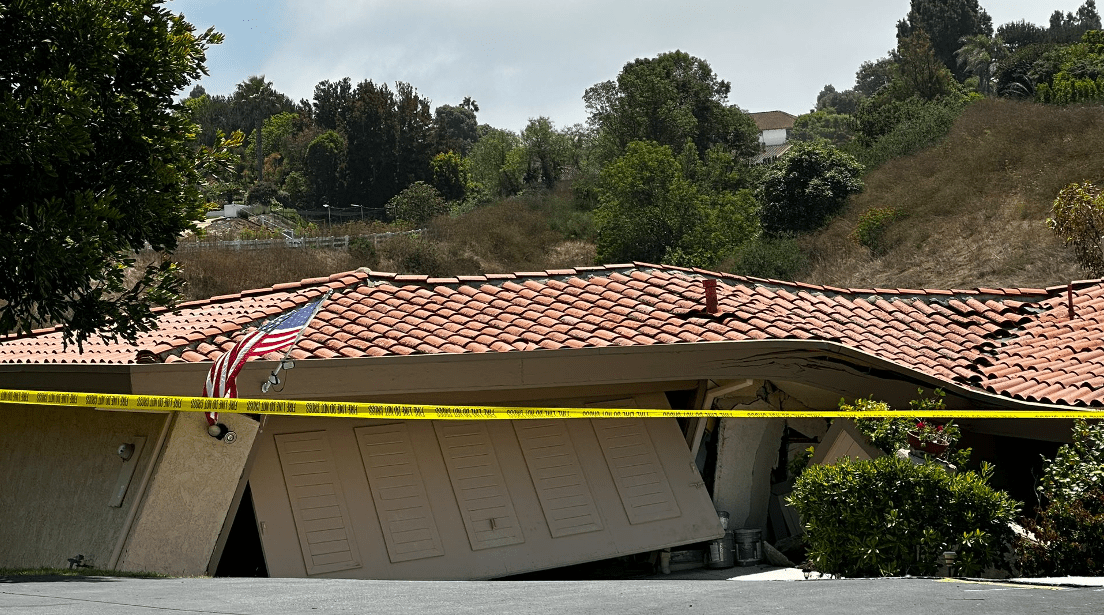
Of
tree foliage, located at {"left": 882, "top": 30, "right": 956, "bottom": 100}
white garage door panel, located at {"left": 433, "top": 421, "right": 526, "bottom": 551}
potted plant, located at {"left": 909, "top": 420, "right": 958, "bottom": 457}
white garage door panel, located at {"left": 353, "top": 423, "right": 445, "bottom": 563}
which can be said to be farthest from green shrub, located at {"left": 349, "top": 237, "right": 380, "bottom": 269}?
potted plant, located at {"left": 909, "top": 420, "right": 958, "bottom": 457}

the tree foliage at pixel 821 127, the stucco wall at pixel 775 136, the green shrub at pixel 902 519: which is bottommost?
the green shrub at pixel 902 519

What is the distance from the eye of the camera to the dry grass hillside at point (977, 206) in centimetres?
4178

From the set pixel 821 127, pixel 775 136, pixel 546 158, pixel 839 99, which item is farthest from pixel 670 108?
pixel 839 99

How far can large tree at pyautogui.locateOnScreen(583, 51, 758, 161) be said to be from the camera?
74.8m

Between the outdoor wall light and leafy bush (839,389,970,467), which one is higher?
leafy bush (839,389,970,467)

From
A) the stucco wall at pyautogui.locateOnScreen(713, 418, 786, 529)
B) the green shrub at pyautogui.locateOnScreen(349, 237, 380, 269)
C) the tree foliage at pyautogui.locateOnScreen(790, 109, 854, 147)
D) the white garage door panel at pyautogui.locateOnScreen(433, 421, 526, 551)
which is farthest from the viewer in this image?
the tree foliage at pyautogui.locateOnScreen(790, 109, 854, 147)

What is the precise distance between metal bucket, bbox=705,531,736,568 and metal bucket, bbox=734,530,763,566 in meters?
0.09

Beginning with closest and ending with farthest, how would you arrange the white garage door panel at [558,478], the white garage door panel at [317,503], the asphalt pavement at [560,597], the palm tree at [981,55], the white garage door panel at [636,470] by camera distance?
the asphalt pavement at [560,597] → the white garage door panel at [317,503] → the white garage door panel at [558,478] → the white garage door panel at [636,470] → the palm tree at [981,55]

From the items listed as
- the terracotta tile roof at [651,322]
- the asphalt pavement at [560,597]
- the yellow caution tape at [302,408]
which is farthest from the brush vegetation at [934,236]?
the asphalt pavement at [560,597]

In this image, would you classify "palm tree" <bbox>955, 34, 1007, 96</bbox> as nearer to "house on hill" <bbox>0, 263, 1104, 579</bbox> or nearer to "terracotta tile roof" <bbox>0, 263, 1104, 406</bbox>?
"terracotta tile roof" <bbox>0, 263, 1104, 406</bbox>

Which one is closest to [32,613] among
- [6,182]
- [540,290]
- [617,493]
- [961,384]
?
[6,182]

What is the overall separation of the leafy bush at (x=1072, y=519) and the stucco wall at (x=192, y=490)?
24.1 ft

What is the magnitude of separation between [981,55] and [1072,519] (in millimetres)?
105972

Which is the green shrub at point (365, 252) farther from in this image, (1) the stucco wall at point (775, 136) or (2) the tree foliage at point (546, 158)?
(1) the stucco wall at point (775, 136)
